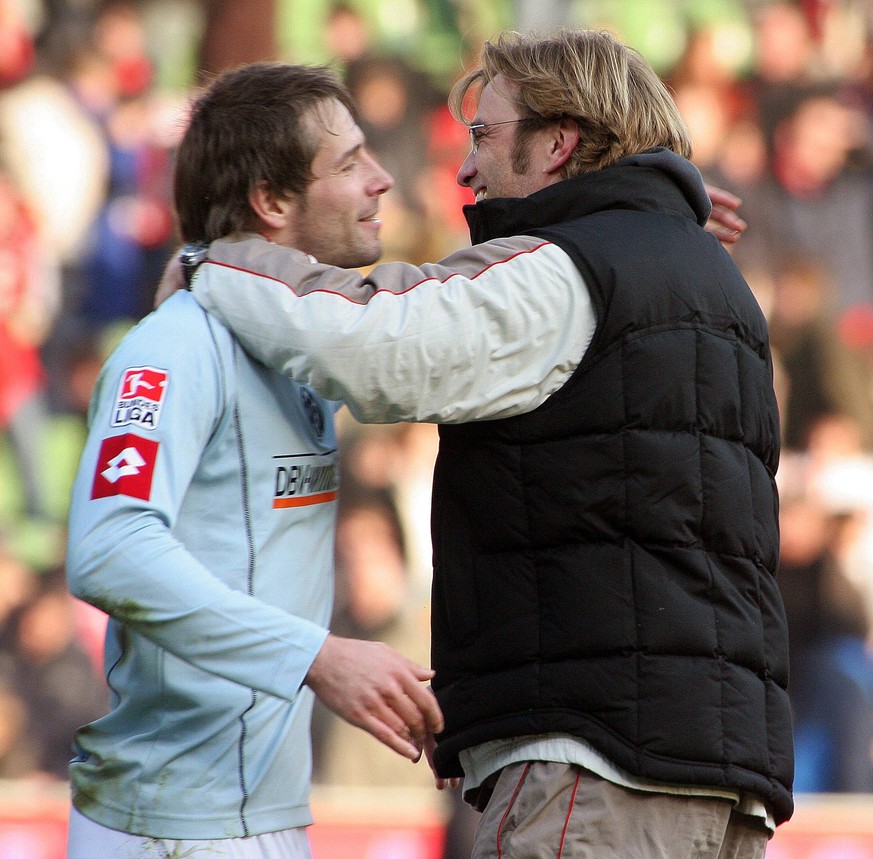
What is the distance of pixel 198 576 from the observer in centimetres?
171

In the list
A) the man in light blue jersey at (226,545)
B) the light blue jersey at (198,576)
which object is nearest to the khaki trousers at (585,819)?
the man in light blue jersey at (226,545)

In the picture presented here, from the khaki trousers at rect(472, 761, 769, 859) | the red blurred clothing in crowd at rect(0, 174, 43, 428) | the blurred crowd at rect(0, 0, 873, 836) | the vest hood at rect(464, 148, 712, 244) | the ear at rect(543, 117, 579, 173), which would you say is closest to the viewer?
the khaki trousers at rect(472, 761, 769, 859)

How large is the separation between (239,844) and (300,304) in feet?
2.71

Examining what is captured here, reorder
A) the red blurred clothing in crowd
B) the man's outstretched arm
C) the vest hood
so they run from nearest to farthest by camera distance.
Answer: the man's outstretched arm
the vest hood
the red blurred clothing in crowd

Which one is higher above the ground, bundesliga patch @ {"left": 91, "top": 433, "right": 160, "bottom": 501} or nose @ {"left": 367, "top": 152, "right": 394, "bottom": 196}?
nose @ {"left": 367, "top": 152, "right": 394, "bottom": 196}

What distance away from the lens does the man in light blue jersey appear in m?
1.70

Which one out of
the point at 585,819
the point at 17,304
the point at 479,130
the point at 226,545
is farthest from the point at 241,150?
the point at 17,304

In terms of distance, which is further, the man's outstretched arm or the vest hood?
the vest hood

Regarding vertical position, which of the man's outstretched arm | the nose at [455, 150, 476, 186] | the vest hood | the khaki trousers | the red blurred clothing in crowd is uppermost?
the nose at [455, 150, 476, 186]

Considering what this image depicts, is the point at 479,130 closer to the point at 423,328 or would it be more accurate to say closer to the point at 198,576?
the point at 423,328

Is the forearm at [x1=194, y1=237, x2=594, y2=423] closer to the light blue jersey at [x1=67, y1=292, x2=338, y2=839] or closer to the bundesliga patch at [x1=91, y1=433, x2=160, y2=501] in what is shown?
the light blue jersey at [x1=67, y1=292, x2=338, y2=839]

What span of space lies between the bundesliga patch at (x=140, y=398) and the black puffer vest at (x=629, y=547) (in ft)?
1.52

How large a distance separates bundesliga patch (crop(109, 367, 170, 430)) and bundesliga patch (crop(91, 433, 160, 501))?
27 mm

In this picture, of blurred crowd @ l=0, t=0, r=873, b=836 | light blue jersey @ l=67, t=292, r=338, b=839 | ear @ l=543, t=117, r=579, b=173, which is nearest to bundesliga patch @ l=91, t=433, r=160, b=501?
light blue jersey @ l=67, t=292, r=338, b=839
